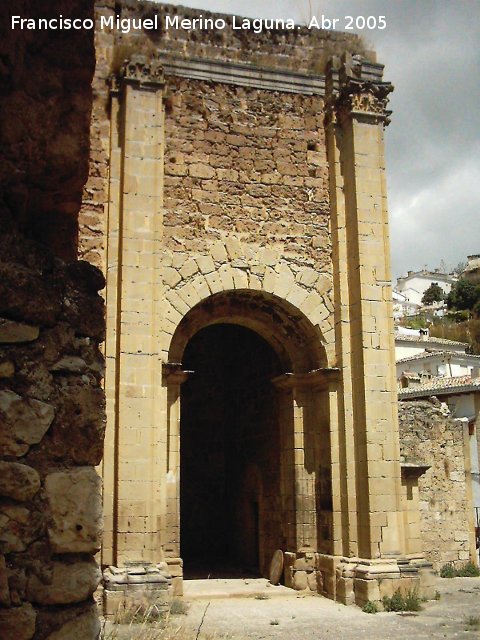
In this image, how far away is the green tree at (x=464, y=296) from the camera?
199 ft

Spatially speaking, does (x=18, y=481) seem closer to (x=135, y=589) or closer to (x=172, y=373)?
(x=135, y=589)

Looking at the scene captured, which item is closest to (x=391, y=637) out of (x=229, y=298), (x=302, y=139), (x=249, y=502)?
(x=229, y=298)

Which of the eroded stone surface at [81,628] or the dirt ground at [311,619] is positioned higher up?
the eroded stone surface at [81,628]

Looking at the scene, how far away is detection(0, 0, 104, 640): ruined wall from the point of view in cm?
267

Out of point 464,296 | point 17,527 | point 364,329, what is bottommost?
point 17,527

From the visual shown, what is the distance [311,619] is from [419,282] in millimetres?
75385

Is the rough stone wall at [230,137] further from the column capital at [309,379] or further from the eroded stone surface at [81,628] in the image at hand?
the eroded stone surface at [81,628]

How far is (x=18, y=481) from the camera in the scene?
2666 mm

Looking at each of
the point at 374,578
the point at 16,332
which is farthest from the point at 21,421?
the point at 374,578

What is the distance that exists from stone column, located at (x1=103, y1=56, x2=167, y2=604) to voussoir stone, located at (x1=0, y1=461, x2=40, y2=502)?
24.4 feet

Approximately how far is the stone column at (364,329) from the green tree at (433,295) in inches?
2549

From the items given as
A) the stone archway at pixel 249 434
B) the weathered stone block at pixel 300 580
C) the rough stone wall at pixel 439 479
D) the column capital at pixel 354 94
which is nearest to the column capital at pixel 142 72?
the column capital at pixel 354 94

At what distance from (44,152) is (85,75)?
0.41 m

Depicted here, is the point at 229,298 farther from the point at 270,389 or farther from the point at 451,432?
the point at 451,432
